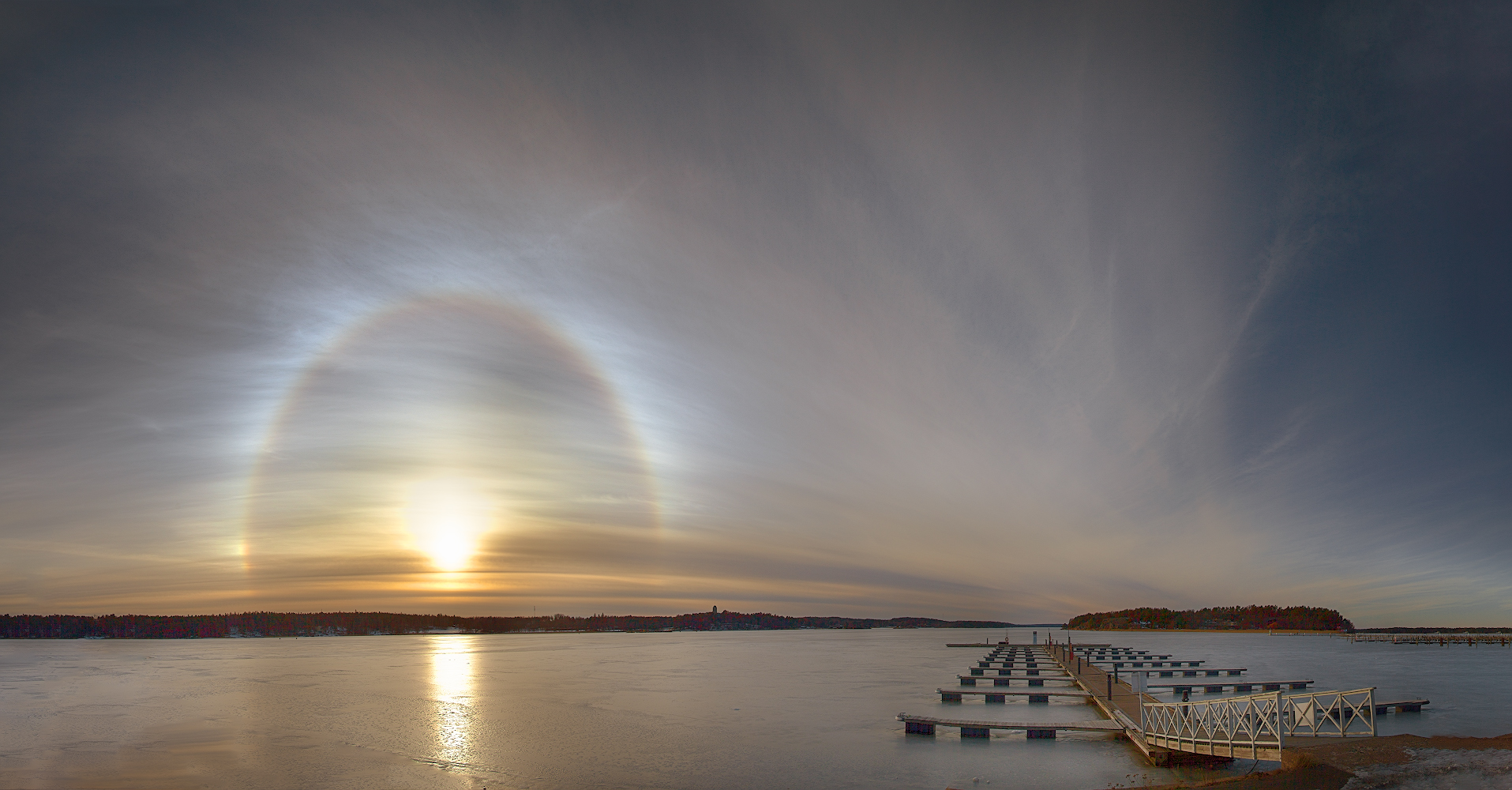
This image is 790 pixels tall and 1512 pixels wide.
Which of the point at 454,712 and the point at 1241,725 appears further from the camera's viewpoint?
the point at 454,712

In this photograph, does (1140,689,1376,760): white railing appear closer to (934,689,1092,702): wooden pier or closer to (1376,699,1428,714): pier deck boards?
(1376,699,1428,714): pier deck boards

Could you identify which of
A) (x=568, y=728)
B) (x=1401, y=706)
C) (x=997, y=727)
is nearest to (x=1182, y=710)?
(x=997, y=727)

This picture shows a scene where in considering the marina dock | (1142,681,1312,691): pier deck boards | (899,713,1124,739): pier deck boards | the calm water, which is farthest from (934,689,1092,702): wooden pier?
(899,713,1124,739): pier deck boards

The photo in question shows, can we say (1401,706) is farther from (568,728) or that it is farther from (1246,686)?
(568,728)

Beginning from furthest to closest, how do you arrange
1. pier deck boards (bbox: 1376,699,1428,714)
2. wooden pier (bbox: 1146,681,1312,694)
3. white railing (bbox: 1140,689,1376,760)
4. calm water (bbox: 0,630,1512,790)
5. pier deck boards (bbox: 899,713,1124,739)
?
wooden pier (bbox: 1146,681,1312,694)
pier deck boards (bbox: 1376,699,1428,714)
pier deck boards (bbox: 899,713,1124,739)
calm water (bbox: 0,630,1512,790)
white railing (bbox: 1140,689,1376,760)

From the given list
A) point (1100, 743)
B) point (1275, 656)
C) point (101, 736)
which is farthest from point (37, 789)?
point (1275, 656)

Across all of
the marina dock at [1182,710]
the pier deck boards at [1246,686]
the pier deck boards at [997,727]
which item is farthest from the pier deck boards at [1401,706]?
the pier deck boards at [997,727]

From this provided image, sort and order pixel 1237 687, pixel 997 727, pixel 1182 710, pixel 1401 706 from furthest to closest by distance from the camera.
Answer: pixel 1237 687
pixel 1401 706
pixel 997 727
pixel 1182 710

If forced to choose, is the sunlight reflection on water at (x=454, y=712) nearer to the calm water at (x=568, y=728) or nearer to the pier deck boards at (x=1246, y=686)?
the calm water at (x=568, y=728)

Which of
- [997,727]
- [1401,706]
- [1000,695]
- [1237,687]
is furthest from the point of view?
[1237,687]
